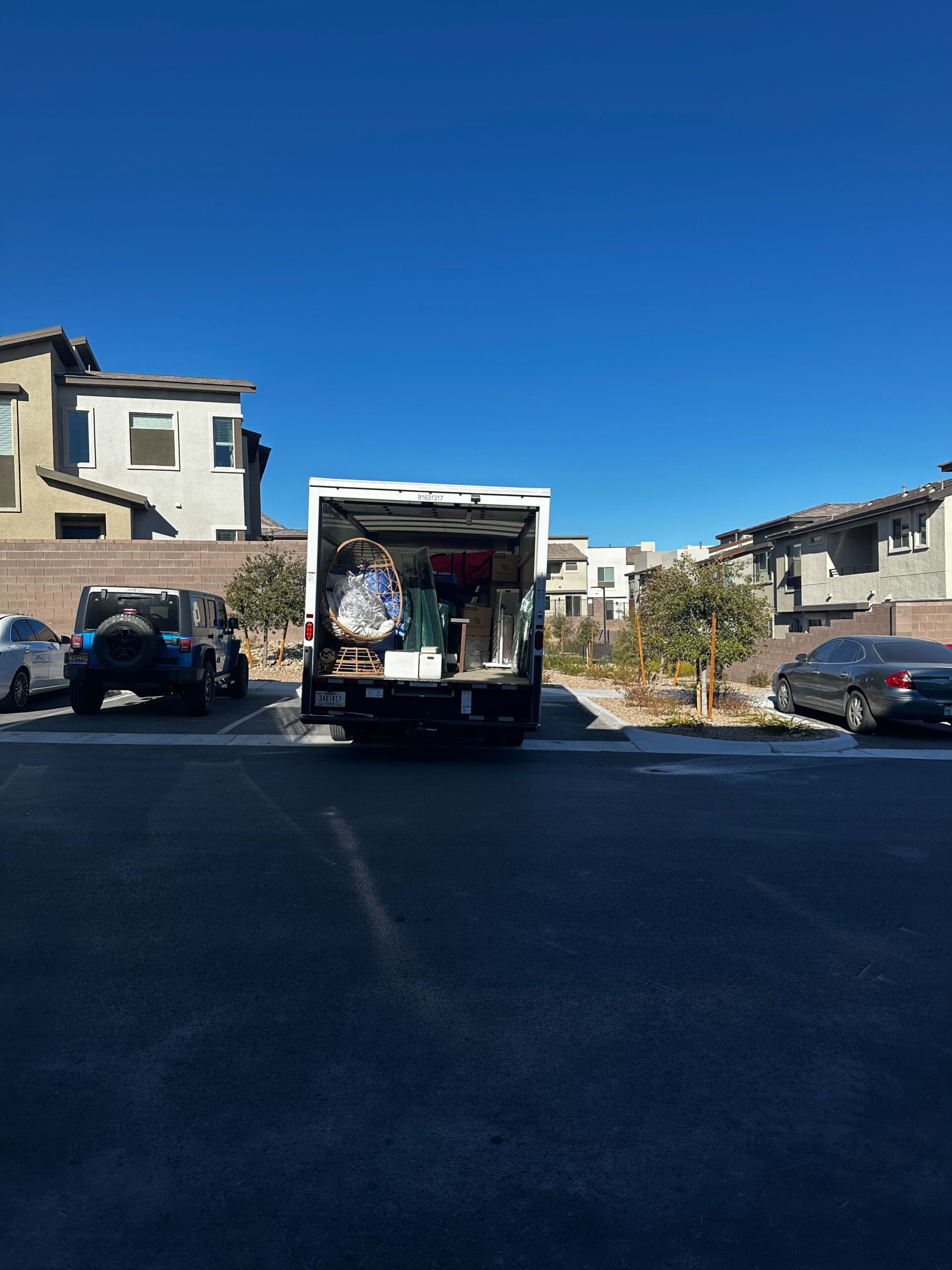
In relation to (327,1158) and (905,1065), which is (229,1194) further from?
(905,1065)

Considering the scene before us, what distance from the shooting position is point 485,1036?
14.1 ft

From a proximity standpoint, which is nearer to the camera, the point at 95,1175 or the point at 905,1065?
the point at 95,1175

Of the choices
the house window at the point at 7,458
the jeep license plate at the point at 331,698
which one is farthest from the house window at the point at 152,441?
the jeep license plate at the point at 331,698

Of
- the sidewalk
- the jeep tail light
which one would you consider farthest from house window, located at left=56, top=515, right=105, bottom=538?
the jeep tail light

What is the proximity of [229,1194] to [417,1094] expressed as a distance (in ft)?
2.82

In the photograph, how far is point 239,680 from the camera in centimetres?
1870

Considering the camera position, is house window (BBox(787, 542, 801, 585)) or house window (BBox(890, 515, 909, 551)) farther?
house window (BBox(787, 542, 801, 585))

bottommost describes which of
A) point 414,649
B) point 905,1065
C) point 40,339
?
point 905,1065

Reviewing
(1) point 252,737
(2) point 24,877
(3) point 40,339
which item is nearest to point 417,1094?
(2) point 24,877

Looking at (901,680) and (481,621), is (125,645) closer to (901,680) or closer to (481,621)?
(481,621)

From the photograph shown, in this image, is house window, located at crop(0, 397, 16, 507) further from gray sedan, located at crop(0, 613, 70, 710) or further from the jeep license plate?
the jeep license plate

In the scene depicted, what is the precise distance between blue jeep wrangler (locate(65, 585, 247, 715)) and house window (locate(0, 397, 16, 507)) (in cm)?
1679

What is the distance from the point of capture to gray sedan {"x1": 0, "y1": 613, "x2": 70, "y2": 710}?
16.0 meters

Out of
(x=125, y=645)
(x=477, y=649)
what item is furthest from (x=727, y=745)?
(x=125, y=645)
